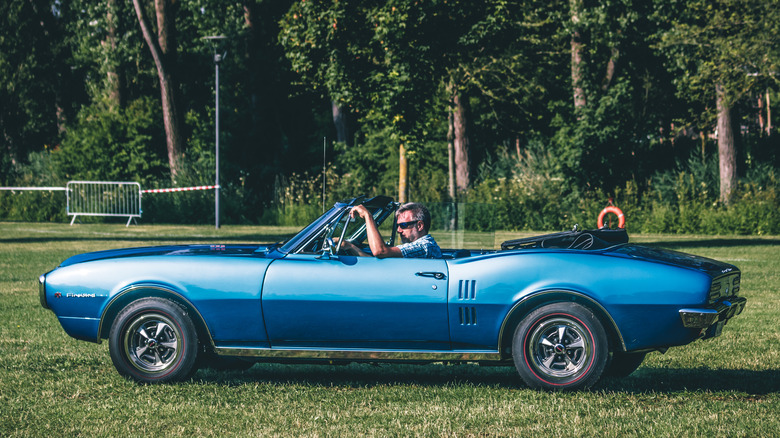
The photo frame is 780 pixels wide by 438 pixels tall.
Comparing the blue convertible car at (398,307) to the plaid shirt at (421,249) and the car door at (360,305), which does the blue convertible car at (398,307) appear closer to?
the car door at (360,305)

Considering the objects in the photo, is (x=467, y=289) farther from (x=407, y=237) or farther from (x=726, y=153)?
(x=726, y=153)

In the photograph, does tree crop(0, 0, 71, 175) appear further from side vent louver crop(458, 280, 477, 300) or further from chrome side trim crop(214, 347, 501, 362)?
side vent louver crop(458, 280, 477, 300)

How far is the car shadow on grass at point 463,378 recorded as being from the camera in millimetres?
6477

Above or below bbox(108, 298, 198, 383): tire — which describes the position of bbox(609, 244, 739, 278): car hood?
above

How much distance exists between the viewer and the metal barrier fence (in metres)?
32.2

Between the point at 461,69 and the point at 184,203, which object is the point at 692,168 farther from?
the point at 184,203

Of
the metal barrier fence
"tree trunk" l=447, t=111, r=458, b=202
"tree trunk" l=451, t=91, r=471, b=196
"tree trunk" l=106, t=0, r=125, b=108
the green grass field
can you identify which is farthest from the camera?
"tree trunk" l=106, t=0, r=125, b=108

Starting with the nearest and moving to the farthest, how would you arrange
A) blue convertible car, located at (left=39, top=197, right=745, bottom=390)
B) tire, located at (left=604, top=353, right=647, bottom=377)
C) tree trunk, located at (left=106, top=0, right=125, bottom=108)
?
blue convertible car, located at (left=39, top=197, right=745, bottom=390), tire, located at (left=604, top=353, right=647, bottom=377), tree trunk, located at (left=106, top=0, right=125, bottom=108)

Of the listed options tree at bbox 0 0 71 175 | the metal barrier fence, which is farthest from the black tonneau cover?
tree at bbox 0 0 71 175

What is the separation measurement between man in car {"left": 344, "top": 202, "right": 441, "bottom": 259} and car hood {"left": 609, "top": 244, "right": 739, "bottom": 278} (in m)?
1.25

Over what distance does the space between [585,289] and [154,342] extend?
287cm

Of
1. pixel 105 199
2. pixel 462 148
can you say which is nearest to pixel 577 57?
pixel 462 148

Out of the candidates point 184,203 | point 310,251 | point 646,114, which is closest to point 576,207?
point 646,114

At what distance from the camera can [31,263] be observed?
16250mm
